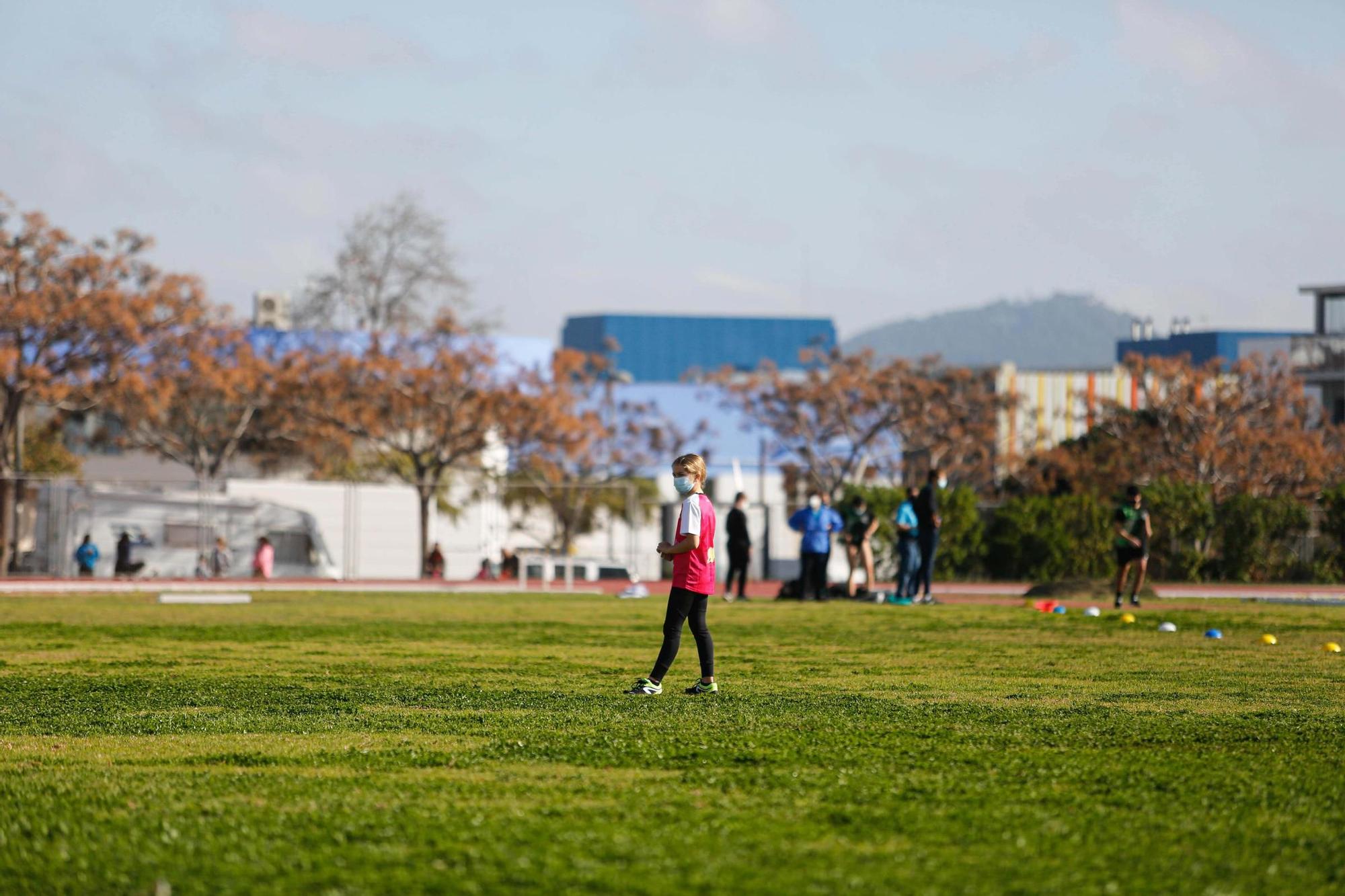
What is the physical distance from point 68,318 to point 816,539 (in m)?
27.4

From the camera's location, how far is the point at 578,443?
5197 centimetres

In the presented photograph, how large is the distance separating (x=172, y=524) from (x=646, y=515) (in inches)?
554

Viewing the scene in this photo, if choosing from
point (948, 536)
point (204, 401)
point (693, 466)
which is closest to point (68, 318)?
point (204, 401)

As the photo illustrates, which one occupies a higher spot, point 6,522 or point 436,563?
point 6,522

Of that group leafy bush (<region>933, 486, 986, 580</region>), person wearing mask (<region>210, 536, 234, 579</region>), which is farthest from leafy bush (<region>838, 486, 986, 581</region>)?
person wearing mask (<region>210, 536, 234, 579</region>)

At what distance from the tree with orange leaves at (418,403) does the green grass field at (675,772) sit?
33919mm

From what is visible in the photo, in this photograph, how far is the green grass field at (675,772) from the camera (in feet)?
19.7

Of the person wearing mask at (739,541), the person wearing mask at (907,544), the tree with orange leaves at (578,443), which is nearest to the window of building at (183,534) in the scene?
the tree with orange leaves at (578,443)

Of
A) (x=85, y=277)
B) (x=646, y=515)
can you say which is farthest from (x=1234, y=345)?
(x=85, y=277)

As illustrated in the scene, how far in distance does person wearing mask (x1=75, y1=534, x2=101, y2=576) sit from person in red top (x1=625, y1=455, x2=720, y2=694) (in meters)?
29.4

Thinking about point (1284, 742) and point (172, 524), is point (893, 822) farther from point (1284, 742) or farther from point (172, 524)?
point (172, 524)

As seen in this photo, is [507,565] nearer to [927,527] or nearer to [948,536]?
[948,536]

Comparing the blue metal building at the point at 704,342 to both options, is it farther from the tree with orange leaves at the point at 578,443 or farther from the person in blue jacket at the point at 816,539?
the person in blue jacket at the point at 816,539

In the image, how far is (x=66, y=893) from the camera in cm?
566
